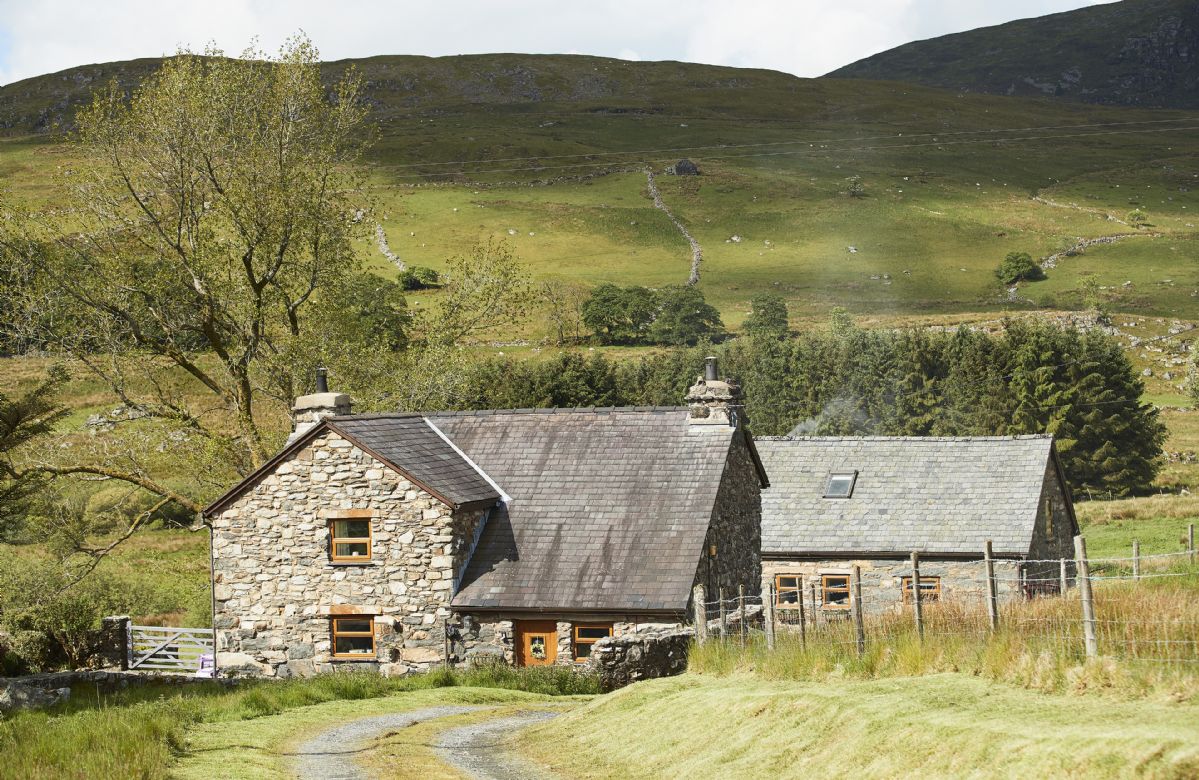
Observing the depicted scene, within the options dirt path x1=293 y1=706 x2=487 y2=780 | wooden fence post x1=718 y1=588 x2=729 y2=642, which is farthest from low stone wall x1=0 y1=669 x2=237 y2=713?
wooden fence post x1=718 y1=588 x2=729 y2=642

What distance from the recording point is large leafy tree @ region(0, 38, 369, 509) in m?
37.2

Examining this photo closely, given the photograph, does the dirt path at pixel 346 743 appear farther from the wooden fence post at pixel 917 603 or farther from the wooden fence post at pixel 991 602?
the wooden fence post at pixel 991 602

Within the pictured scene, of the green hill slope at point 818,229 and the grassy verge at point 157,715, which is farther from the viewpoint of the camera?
the green hill slope at point 818,229

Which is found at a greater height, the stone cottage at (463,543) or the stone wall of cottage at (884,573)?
the stone cottage at (463,543)

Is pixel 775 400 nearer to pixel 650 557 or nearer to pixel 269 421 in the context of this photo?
pixel 269 421

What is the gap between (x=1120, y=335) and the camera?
11500 centimetres

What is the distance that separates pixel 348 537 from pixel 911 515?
60.2 ft

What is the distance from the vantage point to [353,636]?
96.4 ft

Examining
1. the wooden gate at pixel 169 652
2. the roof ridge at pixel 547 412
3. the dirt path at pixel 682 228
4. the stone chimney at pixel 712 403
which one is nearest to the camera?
the stone chimney at pixel 712 403

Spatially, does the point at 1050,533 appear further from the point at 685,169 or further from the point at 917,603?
the point at 685,169

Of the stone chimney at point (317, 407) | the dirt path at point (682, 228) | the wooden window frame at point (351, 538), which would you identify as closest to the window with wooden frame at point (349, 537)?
the wooden window frame at point (351, 538)

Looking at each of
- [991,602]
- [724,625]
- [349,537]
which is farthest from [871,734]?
[349,537]

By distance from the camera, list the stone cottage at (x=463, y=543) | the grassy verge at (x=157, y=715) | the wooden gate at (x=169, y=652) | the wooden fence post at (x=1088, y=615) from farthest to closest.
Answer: the wooden gate at (x=169, y=652), the stone cottage at (x=463, y=543), the grassy verge at (x=157, y=715), the wooden fence post at (x=1088, y=615)

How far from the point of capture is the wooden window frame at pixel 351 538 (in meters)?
29.0
